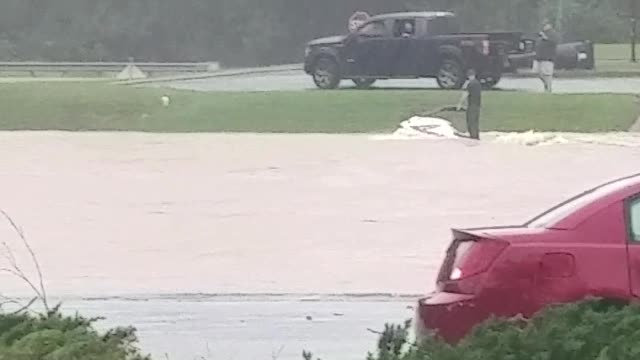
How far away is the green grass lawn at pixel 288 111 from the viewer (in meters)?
32.4

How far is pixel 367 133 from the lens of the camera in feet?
103

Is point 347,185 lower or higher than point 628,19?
lower

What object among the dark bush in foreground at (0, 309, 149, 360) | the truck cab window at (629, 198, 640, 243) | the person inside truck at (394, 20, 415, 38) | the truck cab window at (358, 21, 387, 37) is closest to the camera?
the dark bush in foreground at (0, 309, 149, 360)

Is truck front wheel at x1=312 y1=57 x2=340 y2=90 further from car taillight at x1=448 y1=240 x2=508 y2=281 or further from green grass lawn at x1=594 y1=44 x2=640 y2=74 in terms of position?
car taillight at x1=448 y1=240 x2=508 y2=281

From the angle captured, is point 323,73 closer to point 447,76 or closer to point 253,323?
point 447,76

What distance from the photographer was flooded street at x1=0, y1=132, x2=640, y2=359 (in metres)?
12.0

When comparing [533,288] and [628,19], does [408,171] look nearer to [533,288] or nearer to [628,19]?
[533,288]

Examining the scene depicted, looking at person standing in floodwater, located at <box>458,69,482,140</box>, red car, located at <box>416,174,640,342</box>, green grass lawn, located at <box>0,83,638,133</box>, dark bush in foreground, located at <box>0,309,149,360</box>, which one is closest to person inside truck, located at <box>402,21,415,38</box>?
green grass lawn, located at <box>0,83,638,133</box>

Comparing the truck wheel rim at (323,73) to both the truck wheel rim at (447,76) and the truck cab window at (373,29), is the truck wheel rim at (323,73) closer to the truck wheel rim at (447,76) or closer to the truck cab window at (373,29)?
the truck cab window at (373,29)

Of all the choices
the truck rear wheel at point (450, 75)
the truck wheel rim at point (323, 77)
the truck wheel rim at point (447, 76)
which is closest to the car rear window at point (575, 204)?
the truck rear wheel at point (450, 75)

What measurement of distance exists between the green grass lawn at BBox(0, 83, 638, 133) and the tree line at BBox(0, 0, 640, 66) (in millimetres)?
30939

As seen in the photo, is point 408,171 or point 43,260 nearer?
point 43,260

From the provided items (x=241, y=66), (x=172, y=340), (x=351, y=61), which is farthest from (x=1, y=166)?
(x=241, y=66)

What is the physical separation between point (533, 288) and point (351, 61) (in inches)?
1307
